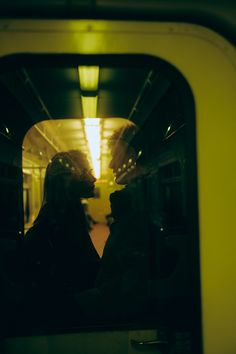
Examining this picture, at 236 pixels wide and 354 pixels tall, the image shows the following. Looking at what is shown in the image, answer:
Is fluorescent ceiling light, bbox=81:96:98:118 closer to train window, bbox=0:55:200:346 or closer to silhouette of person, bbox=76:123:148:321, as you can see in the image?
train window, bbox=0:55:200:346

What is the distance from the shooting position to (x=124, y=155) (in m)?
1.81

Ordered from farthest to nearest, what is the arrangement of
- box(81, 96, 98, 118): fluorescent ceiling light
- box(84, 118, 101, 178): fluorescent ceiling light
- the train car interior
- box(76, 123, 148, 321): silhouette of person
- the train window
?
box(81, 96, 98, 118): fluorescent ceiling light
box(84, 118, 101, 178): fluorescent ceiling light
box(76, 123, 148, 321): silhouette of person
the train window
the train car interior

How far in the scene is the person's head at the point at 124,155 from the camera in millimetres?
1771

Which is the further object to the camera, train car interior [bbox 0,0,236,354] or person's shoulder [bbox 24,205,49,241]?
person's shoulder [bbox 24,205,49,241]

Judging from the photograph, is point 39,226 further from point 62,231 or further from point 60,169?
point 60,169

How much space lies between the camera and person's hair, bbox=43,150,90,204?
1710 mm

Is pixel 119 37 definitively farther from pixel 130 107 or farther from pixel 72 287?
pixel 72 287

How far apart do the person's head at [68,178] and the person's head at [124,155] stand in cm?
14

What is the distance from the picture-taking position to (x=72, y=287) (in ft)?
5.65

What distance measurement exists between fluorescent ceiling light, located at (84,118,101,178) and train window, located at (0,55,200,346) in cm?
3

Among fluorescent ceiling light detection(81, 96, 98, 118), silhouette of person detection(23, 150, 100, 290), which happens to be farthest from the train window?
fluorescent ceiling light detection(81, 96, 98, 118)

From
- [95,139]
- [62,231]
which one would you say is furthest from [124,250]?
[95,139]

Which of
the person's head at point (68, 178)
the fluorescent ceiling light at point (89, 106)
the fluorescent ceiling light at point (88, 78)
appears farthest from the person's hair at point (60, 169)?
the fluorescent ceiling light at point (89, 106)

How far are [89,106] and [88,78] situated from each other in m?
0.35
